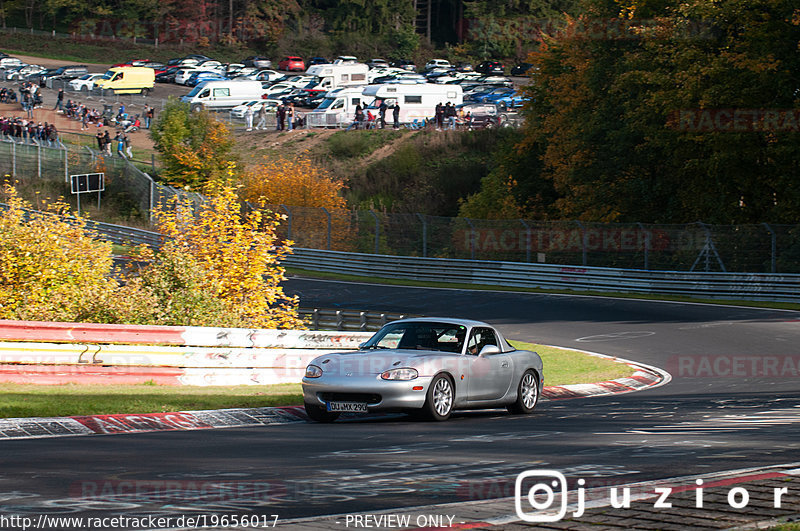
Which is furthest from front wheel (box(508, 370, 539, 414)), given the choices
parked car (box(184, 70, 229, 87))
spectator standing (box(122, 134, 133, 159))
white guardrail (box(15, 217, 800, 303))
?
parked car (box(184, 70, 229, 87))

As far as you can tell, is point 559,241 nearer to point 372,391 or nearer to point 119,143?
point 372,391

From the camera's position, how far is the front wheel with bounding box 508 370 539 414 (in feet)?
46.2

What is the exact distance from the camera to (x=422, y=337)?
1347 cm

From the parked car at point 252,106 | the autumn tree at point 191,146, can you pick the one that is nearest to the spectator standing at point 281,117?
the parked car at point 252,106

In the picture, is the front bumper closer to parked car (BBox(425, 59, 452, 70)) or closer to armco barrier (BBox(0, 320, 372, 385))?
armco barrier (BBox(0, 320, 372, 385))

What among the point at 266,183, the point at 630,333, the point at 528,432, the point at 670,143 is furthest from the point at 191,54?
the point at 528,432

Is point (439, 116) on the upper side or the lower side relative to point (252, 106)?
lower

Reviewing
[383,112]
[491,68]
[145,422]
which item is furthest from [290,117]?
[145,422]

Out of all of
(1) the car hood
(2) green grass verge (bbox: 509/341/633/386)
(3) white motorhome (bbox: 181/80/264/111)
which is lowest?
(2) green grass verge (bbox: 509/341/633/386)

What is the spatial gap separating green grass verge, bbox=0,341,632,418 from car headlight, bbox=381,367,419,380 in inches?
94.7

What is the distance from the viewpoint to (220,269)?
2159cm

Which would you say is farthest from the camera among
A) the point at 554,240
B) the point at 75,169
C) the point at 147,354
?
the point at 75,169

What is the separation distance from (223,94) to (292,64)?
→ 29580 mm

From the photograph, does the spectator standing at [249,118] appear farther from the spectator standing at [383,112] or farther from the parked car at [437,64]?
the parked car at [437,64]
